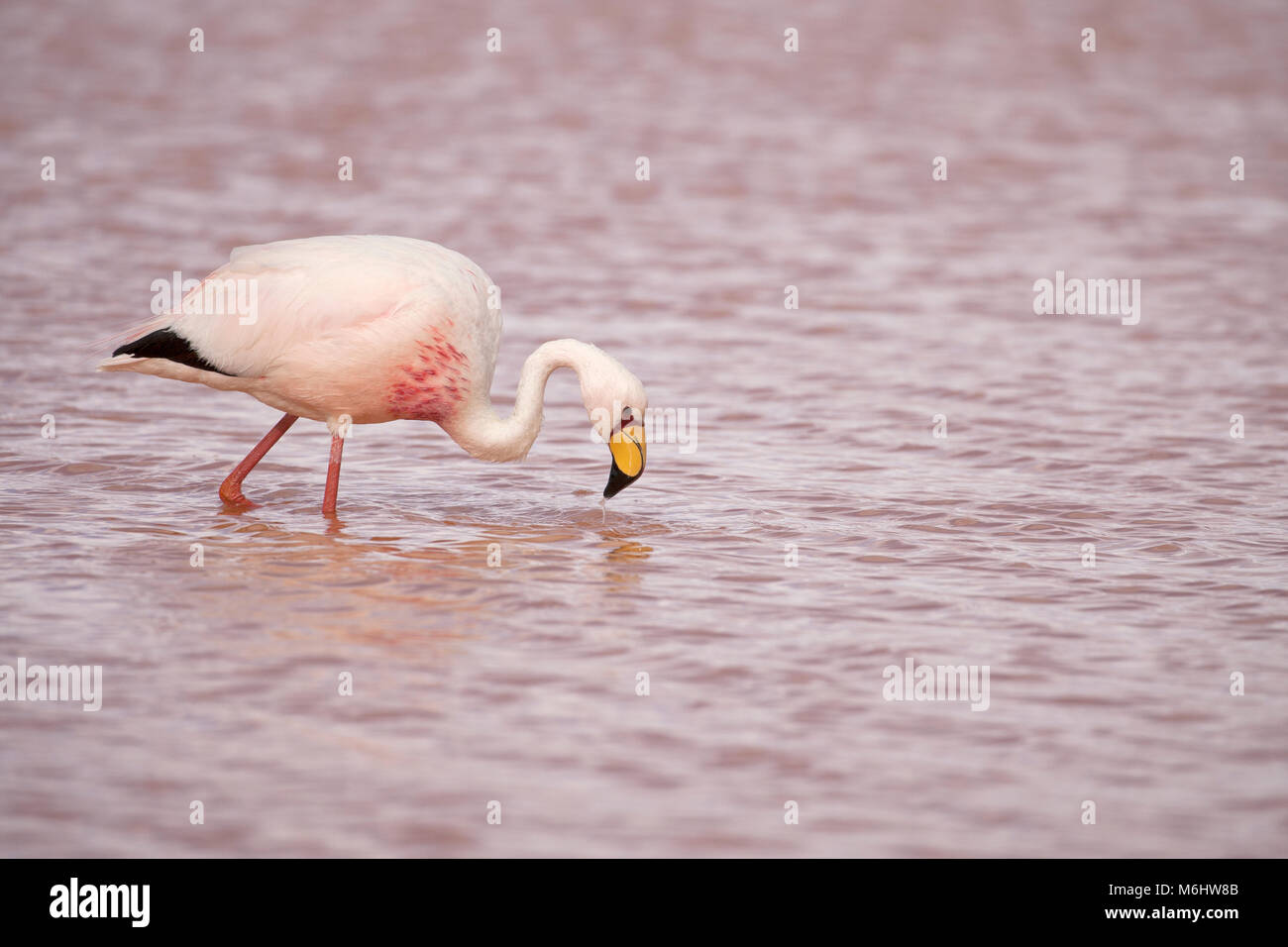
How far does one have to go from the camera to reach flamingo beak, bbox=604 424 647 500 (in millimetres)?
8055

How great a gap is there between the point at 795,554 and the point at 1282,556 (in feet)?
7.43

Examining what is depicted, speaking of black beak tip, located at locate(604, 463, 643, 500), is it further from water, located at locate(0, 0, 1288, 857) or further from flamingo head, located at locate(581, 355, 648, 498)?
water, located at locate(0, 0, 1288, 857)

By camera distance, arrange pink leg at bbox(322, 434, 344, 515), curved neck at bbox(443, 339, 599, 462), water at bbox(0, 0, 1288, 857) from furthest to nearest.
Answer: pink leg at bbox(322, 434, 344, 515), curved neck at bbox(443, 339, 599, 462), water at bbox(0, 0, 1288, 857)

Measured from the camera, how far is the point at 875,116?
19672mm

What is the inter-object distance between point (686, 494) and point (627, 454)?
131cm

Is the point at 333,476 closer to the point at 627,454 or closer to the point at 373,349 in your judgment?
the point at 373,349

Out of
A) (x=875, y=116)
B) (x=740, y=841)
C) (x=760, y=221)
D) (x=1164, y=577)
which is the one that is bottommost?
(x=740, y=841)

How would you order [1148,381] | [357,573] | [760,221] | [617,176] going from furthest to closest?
[617,176]
[760,221]
[1148,381]
[357,573]

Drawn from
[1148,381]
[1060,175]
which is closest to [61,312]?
[1148,381]

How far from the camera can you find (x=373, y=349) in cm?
809

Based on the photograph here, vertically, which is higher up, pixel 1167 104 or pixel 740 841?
pixel 1167 104

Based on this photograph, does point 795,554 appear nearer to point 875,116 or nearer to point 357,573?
point 357,573

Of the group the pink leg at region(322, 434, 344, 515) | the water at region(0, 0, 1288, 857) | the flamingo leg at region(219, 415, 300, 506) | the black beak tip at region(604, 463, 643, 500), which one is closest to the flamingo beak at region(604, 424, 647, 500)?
the black beak tip at region(604, 463, 643, 500)

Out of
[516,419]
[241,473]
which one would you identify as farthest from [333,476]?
[516,419]
